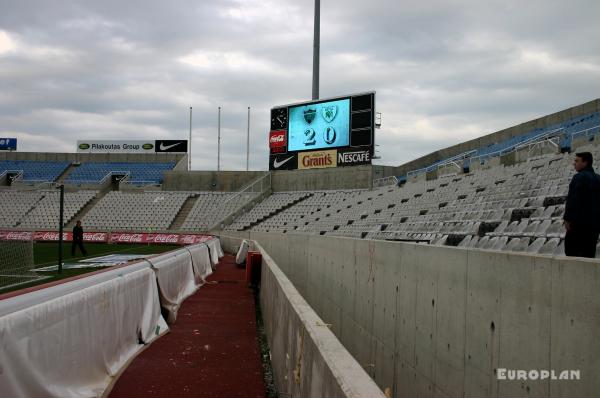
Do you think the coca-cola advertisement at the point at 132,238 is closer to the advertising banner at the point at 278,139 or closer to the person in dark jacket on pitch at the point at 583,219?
the advertising banner at the point at 278,139

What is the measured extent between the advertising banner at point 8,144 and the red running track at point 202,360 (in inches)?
2322

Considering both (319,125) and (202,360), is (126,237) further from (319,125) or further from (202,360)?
(202,360)

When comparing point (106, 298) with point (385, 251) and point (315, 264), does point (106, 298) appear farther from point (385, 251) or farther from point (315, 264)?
point (315, 264)

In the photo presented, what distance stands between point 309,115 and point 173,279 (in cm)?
2716

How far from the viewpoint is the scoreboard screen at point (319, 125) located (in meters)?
34.5

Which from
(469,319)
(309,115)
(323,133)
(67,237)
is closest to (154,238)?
(67,237)

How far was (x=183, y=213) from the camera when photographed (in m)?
45.0

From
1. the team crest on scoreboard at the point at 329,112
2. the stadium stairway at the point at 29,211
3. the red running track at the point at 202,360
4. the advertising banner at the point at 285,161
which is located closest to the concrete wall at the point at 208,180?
the advertising banner at the point at 285,161

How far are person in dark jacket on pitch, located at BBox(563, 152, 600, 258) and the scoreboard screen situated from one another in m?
29.5

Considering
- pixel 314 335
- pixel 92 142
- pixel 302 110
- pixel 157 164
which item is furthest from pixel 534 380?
pixel 92 142

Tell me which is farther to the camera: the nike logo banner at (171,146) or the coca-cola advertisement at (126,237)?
the nike logo banner at (171,146)

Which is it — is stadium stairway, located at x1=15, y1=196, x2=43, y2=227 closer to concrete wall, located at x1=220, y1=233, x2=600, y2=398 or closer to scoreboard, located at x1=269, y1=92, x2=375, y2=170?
scoreboard, located at x1=269, y1=92, x2=375, y2=170

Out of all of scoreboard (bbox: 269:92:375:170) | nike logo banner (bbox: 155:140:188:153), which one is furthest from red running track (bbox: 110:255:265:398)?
nike logo banner (bbox: 155:140:188:153)

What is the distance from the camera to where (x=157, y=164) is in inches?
2223
